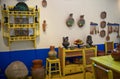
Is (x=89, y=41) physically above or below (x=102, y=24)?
below

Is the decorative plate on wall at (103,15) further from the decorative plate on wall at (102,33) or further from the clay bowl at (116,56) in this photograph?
the clay bowl at (116,56)

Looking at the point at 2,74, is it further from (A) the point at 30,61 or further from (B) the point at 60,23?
(B) the point at 60,23

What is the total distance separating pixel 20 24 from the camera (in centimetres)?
358

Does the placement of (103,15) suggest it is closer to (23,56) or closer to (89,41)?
(89,41)

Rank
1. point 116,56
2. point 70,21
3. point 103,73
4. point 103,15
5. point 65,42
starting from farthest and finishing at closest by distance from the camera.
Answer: point 103,15 → point 70,21 → point 65,42 → point 116,56 → point 103,73

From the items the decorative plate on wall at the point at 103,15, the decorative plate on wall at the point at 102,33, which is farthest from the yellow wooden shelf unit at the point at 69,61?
the decorative plate on wall at the point at 103,15

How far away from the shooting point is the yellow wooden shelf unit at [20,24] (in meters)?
3.51

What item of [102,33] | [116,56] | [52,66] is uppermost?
[102,33]

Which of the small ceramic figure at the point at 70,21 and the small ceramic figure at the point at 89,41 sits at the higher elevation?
the small ceramic figure at the point at 70,21

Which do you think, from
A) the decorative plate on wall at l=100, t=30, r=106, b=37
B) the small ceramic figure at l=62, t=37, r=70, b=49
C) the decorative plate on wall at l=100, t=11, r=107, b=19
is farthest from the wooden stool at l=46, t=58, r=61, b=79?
the decorative plate on wall at l=100, t=11, r=107, b=19

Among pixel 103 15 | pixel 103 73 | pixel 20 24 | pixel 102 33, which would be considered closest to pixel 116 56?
pixel 103 73

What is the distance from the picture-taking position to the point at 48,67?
13.0ft

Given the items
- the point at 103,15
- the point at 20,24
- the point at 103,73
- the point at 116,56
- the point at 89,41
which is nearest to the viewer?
the point at 103,73

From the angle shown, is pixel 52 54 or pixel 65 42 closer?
pixel 52 54
